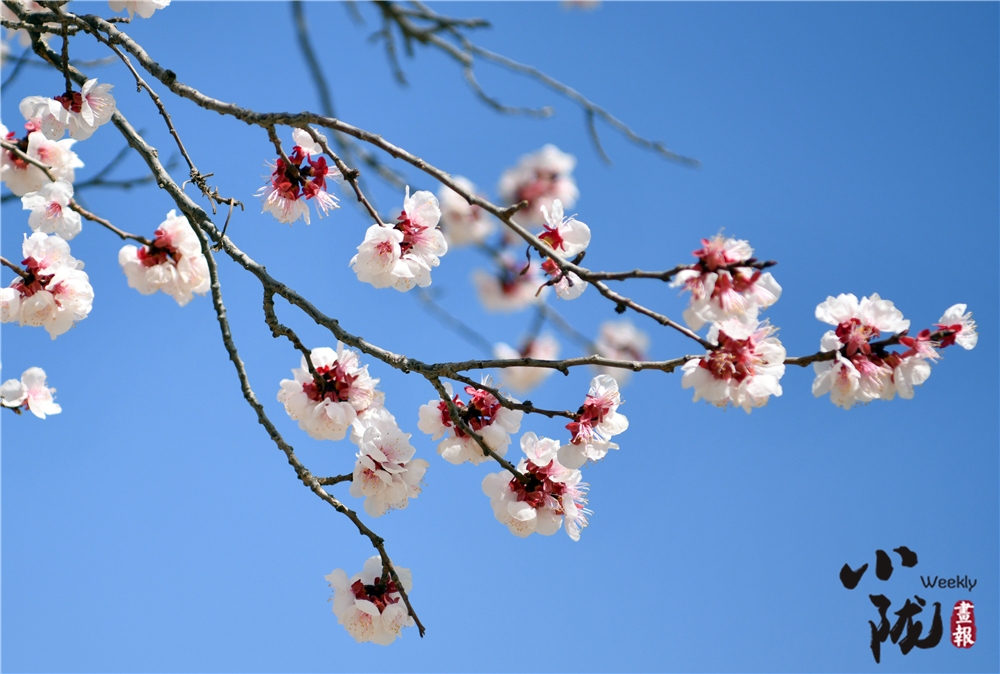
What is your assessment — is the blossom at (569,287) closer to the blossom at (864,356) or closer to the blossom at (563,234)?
the blossom at (563,234)

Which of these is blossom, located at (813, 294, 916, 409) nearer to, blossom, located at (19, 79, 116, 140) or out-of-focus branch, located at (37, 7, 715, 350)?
out-of-focus branch, located at (37, 7, 715, 350)

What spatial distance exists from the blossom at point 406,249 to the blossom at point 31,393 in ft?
4.58

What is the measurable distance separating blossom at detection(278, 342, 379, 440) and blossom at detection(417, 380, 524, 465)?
0.50ft

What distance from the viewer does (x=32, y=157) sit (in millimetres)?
1834

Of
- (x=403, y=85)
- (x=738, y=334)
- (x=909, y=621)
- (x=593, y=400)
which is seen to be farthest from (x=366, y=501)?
(x=909, y=621)

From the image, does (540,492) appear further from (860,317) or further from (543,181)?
(543,181)

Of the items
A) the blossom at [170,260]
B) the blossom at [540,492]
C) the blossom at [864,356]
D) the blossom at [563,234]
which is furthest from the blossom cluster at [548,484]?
the blossom at [170,260]

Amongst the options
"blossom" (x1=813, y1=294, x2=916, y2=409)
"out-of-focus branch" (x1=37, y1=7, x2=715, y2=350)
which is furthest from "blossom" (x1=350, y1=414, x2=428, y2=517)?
"blossom" (x1=813, y1=294, x2=916, y2=409)

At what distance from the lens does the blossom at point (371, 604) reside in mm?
1556

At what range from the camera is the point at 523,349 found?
334cm

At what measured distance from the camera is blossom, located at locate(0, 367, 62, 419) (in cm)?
216

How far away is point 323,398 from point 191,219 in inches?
19.5

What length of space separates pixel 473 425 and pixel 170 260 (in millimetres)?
887

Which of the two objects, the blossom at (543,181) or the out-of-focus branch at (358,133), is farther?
the blossom at (543,181)
